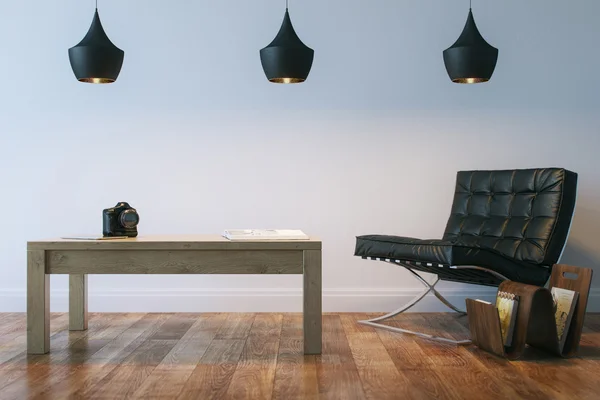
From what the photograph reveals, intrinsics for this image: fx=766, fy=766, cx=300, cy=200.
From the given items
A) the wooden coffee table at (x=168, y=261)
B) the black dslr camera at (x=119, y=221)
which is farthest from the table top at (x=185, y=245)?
the black dslr camera at (x=119, y=221)

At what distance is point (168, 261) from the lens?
3615 mm

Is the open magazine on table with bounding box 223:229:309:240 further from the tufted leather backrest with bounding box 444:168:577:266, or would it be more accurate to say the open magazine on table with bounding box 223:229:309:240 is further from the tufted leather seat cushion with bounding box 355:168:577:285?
the tufted leather backrest with bounding box 444:168:577:266

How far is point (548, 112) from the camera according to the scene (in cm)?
501

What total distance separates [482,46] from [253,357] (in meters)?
2.02

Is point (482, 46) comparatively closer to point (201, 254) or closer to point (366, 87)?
point (366, 87)

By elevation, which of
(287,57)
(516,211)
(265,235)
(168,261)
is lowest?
(168,261)

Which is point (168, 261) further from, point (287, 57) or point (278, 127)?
point (278, 127)

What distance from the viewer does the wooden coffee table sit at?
357 cm

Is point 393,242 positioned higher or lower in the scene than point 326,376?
higher

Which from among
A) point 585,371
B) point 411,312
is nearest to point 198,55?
point 411,312

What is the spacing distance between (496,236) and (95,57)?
2.40 meters

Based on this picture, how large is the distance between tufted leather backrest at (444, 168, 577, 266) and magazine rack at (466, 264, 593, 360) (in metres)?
0.40

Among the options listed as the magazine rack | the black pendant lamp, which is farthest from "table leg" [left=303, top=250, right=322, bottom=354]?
the black pendant lamp

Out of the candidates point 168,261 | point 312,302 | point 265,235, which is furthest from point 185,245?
point 312,302
